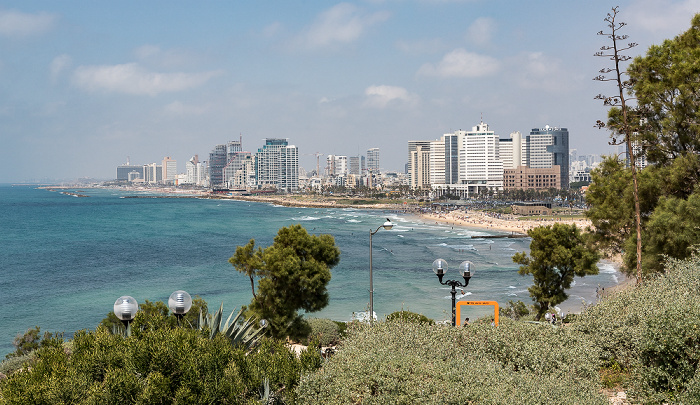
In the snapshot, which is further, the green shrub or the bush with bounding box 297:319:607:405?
the green shrub

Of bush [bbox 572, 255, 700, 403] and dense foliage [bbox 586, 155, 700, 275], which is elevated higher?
dense foliage [bbox 586, 155, 700, 275]

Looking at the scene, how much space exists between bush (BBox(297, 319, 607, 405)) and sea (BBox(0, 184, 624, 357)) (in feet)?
19.9

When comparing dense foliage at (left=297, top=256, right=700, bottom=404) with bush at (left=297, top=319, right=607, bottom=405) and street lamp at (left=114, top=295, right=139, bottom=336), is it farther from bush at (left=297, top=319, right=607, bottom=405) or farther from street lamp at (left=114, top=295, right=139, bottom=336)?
street lamp at (left=114, top=295, right=139, bottom=336)

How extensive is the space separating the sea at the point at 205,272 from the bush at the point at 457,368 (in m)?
6.07

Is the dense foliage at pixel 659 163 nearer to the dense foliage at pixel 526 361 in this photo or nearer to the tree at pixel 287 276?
the dense foliage at pixel 526 361

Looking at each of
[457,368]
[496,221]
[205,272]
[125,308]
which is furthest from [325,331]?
[496,221]

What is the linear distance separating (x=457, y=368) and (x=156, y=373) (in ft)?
12.9

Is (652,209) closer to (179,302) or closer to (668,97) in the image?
(668,97)

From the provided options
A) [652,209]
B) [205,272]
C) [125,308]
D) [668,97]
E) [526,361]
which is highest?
[668,97]

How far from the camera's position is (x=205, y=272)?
50594 millimetres

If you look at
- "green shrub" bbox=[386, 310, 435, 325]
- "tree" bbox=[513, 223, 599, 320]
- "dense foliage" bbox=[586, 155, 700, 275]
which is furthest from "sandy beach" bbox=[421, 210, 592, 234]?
"green shrub" bbox=[386, 310, 435, 325]

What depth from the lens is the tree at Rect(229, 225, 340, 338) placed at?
63.9ft

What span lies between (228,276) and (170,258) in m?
14.9

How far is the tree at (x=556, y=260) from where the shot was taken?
22.9 metres
